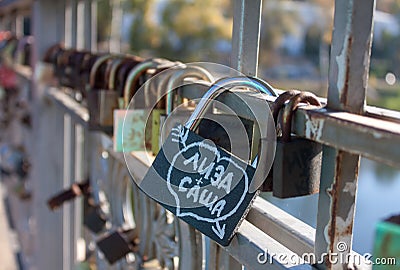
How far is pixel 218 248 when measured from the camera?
720 millimetres

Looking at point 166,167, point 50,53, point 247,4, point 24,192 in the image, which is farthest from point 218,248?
point 24,192

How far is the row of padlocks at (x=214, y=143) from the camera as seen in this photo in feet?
1.69

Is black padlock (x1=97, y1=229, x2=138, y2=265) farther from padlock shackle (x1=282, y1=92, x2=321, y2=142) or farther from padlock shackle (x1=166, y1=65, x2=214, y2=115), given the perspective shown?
padlock shackle (x1=282, y1=92, x2=321, y2=142)

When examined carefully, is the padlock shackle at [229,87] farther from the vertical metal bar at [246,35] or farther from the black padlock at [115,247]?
the black padlock at [115,247]

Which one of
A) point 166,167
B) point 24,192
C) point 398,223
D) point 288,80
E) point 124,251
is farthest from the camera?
point 288,80

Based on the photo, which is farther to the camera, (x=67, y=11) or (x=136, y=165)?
(x=67, y=11)

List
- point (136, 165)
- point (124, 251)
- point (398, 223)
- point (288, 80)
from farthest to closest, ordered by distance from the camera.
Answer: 1. point (288, 80)
2. point (124, 251)
3. point (136, 165)
4. point (398, 223)

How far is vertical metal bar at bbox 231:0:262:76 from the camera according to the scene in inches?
26.3

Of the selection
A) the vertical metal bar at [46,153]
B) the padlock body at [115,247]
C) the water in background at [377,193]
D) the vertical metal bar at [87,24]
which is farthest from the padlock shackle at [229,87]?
the water in background at [377,193]

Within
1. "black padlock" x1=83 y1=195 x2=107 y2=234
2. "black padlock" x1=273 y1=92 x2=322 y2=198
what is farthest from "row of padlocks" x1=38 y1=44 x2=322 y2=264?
"black padlock" x1=83 y1=195 x2=107 y2=234

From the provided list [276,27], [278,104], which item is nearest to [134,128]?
[278,104]

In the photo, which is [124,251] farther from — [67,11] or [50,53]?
[67,11]

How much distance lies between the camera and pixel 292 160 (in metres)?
0.51

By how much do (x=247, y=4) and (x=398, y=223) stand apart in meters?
0.36
